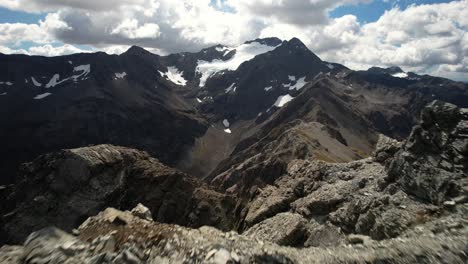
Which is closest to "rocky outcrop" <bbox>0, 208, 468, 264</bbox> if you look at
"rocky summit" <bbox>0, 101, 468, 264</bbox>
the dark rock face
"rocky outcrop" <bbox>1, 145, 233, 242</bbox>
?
"rocky summit" <bbox>0, 101, 468, 264</bbox>

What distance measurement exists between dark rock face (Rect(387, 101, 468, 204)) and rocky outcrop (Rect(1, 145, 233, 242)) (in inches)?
1903

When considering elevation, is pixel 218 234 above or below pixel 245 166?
above

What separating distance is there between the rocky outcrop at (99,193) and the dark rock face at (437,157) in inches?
1903

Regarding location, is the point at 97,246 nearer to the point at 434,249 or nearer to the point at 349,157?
the point at 434,249

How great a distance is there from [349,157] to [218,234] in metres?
140

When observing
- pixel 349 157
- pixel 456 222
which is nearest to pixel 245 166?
pixel 349 157

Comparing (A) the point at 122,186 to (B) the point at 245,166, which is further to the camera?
(B) the point at 245,166

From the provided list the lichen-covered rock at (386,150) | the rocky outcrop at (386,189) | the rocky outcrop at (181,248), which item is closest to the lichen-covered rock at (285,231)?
the rocky outcrop at (386,189)

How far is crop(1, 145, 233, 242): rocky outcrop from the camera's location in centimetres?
7900

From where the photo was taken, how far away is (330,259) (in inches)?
861

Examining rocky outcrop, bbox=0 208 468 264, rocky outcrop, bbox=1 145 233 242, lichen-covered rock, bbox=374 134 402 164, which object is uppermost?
rocky outcrop, bbox=0 208 468 264

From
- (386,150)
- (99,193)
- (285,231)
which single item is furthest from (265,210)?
(99,193)

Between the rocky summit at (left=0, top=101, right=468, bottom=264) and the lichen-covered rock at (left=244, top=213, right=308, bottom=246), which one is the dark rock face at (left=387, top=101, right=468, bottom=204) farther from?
the lichen-covered rock at (left=244, top=213, right=308, bottom=246)

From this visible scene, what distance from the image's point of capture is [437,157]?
4012cm
